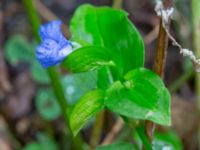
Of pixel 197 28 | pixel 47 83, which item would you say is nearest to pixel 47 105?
pixel 47 83

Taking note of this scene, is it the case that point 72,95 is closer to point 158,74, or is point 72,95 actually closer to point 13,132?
point 13,132

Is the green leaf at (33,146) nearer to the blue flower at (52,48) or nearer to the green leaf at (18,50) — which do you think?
the green leaf at (18,50)

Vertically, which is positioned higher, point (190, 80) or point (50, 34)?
point (50, 34)

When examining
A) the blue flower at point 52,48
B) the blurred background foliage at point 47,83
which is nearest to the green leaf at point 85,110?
the blue flower at point 52,48

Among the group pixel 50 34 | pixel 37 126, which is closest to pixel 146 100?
pixel 50 34

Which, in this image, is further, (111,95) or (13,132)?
(13,132)

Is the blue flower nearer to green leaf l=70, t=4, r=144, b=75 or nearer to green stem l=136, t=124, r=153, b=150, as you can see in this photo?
green leaf l=70, t=4, r=144, b=75
